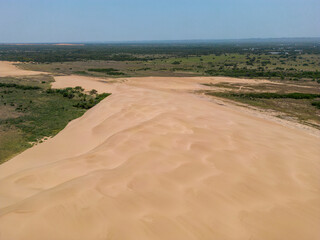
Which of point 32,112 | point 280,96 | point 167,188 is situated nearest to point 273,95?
point 280,96

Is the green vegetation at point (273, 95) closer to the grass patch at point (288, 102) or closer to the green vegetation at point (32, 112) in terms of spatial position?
the grass patch at point (288, 102)

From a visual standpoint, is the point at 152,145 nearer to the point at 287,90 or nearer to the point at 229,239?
the point at 229,239

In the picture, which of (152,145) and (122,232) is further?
(152,145)

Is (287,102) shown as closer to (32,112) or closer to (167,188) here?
(167,188)

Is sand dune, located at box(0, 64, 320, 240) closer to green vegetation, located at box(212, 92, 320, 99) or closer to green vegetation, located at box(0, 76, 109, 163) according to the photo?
green vegetation, located at box(0, 76, 109, 163)

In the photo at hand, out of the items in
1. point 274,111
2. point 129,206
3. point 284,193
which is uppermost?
point 129,206

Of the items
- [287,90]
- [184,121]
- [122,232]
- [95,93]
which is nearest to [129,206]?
[122,232]

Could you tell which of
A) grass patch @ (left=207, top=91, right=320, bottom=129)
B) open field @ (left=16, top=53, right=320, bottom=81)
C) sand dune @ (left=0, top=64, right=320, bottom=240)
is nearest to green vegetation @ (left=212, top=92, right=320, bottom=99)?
grass patch @ (left=207, top=91, right=320, bottom=129)
